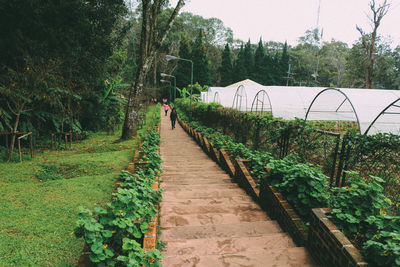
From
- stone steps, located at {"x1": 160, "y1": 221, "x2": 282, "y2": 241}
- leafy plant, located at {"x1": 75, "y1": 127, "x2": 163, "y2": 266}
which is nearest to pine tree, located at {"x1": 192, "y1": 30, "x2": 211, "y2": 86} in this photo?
stone steps, located at {"x1": 160, "y1": 221, "x2": 282, "y2": 241}

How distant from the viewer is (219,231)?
2965mm

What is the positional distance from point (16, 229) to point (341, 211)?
4.01 m

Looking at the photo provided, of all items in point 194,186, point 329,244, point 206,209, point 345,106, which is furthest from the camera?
point 345,106

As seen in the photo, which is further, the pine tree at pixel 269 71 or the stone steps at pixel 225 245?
the pine tree at pixel 269 71

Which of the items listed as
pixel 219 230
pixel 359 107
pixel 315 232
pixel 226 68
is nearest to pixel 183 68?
pixel 226 68

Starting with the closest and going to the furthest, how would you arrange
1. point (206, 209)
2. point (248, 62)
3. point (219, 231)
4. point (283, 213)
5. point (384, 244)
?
point (384, 244) < point (219, 231) < point (283, 213) < point (206, 209) < point (248, 62)

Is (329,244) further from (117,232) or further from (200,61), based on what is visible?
(200,61)

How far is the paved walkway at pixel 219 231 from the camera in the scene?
2.28 meters

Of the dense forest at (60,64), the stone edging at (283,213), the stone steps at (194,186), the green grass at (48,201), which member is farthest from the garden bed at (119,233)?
the dense forest at (60,64)

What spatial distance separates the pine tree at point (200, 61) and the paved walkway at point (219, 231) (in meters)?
44.2

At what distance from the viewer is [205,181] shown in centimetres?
545

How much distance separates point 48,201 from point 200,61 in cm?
4578

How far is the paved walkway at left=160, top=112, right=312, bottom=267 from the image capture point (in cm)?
228

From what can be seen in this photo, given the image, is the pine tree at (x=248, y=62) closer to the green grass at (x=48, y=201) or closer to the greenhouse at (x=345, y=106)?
the greenhouse at (x=345, y=106)
